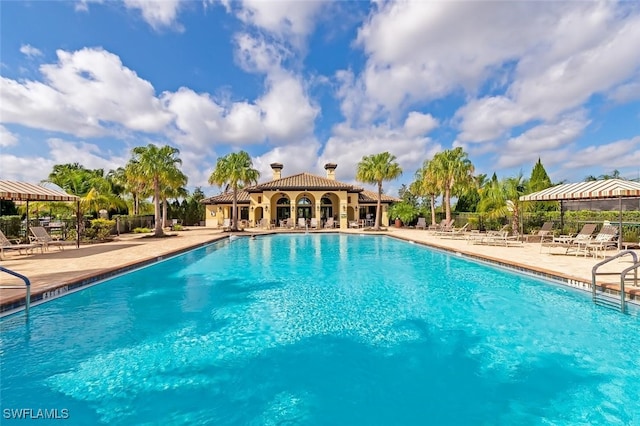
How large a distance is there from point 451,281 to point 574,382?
5.68m

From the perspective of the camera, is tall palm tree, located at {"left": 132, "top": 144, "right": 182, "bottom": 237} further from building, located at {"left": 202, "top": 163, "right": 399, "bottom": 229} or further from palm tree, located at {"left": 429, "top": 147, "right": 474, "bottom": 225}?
palm tree, located at {"left": 429, "top": 147, "right": 474, "bottom": 225}

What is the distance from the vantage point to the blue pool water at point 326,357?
3555 millimetres

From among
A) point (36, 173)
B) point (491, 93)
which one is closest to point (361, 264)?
point (491, 93)

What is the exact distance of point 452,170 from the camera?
82.9ft

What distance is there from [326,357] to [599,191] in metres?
13.8

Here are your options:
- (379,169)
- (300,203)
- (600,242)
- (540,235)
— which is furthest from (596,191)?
(300,203)

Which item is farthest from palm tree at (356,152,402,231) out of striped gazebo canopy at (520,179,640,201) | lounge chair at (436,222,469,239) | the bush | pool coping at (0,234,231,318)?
the bush

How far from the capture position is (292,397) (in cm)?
383

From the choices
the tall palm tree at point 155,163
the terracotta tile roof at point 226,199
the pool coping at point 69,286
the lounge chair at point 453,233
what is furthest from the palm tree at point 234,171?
the lounge chair at point 453,233

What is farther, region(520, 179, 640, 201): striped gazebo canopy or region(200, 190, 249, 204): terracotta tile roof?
region(200, 190, 249, 204): terracotta tile roof

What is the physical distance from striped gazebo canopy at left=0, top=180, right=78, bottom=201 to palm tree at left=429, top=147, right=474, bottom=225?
81.1 feet

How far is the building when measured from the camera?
101ft

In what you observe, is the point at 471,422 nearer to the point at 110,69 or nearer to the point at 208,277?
the point at 208,277

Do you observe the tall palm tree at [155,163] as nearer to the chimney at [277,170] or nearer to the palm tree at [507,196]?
the chimney at [277,170]
